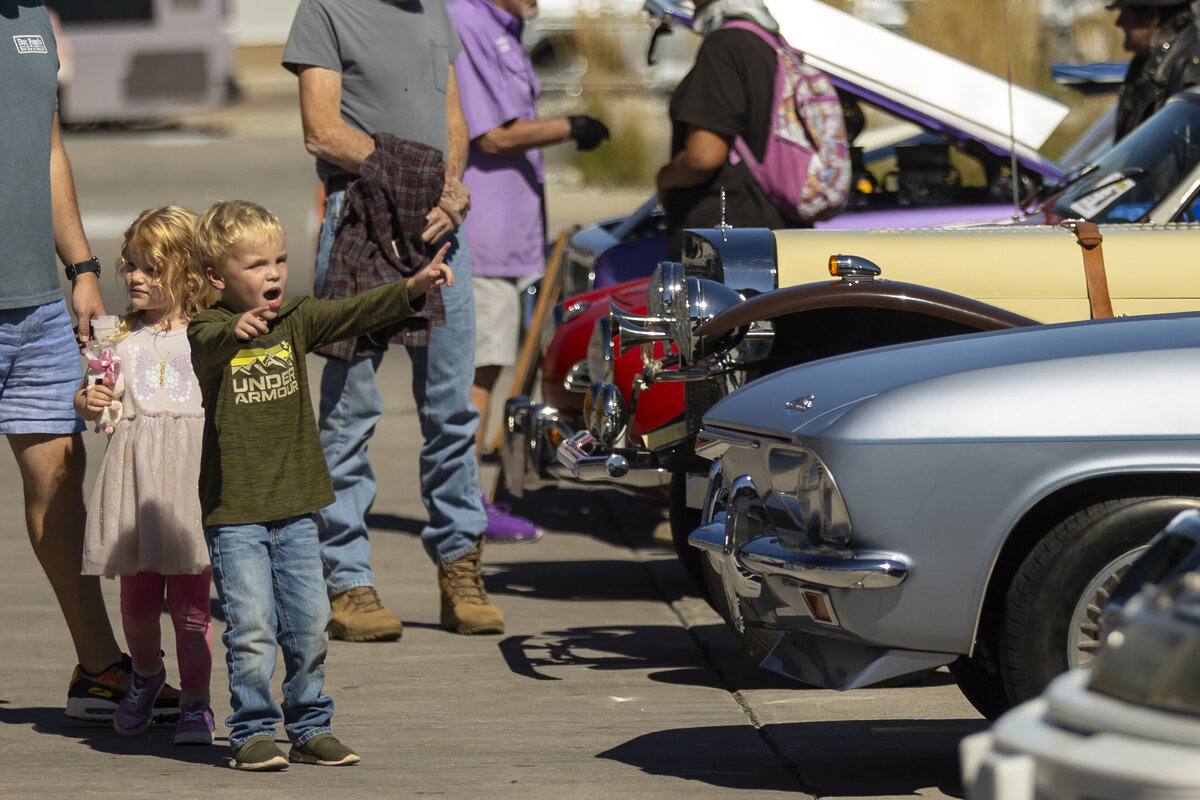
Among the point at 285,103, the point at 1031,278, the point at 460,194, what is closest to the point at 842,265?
the point at 1031,278

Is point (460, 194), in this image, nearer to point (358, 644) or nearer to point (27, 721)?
point (358, 644)

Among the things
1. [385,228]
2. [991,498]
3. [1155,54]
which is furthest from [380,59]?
[1155,54]

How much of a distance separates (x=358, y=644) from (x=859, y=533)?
2.41 metres

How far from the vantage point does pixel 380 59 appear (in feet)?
19.2

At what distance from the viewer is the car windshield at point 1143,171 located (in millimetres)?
6160

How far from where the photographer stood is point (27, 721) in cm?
486

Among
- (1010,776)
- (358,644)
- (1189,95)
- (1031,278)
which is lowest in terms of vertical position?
(358,644)

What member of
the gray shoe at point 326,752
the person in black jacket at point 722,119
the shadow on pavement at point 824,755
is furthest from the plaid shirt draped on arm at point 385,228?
the shadow on pavement at point 824,755

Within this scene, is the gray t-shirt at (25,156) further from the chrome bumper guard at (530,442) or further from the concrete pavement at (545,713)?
the chrome bumper guard at (530,442)

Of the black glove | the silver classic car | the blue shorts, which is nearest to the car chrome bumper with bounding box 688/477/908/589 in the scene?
the silver classic car

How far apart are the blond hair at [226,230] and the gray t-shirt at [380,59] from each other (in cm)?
156

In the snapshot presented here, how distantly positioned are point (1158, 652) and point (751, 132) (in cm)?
423

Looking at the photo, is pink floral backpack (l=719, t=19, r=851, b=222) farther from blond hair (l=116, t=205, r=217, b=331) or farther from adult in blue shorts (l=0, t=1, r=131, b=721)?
adult in blue shorts (l=0, t=1, r=131, b=721)

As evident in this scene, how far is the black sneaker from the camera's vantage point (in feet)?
15.8
